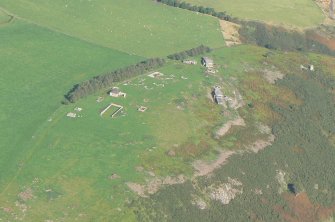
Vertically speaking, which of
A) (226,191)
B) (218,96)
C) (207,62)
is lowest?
(226,191)

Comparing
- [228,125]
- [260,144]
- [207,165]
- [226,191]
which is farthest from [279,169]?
[207,165]

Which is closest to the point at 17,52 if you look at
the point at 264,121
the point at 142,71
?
the point at 142,71

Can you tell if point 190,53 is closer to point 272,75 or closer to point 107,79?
point 272,75

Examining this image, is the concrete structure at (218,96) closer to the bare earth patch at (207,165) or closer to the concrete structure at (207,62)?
the concrete structure at (207,62)

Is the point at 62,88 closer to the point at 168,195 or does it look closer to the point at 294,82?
the point at 168,195

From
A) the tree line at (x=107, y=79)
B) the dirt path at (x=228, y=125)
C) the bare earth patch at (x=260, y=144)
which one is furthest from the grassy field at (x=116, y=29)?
the bare earth patch at (x=260, y=144)

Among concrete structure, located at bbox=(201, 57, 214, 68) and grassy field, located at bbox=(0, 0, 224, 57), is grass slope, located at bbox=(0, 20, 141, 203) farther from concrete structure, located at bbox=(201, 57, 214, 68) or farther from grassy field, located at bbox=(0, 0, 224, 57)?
concrete structure, located at bbox=(201, 57, 214, 68)

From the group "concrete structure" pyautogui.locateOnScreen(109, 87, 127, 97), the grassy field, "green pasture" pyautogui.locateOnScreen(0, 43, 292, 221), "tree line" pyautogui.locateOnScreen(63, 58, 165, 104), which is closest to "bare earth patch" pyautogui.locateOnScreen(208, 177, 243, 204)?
"green pasture" pyautogui.locateOnScreen(0, 43, 292, 221)

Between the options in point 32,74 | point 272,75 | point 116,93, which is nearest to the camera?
point 116,93
